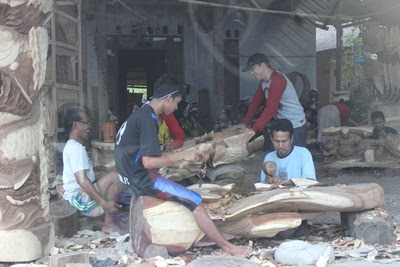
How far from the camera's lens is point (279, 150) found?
Result: 5.03 meters

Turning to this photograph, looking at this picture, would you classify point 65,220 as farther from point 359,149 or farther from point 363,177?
point 359,149

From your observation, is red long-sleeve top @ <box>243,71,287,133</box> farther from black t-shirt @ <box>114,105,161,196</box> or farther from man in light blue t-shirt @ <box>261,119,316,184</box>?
black t-shirt @ <box>114,105,161,196</box>

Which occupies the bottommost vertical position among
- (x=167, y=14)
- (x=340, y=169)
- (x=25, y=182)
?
(x=340, y=169)

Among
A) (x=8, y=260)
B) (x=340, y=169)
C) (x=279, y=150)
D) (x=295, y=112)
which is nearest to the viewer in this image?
(x=8, y=260)

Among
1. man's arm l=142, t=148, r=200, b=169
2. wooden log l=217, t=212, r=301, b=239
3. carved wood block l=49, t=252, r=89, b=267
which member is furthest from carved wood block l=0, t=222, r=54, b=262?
wooden log l=217, t=212, r=301, b=239

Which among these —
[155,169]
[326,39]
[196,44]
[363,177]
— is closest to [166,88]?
[155,169]

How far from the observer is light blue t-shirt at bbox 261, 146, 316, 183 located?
4.97 meters

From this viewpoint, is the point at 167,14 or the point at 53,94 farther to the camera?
the point at 167,14

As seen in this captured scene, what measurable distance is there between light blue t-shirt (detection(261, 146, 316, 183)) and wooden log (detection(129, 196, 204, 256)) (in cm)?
111

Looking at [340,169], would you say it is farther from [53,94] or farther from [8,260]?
[8,260]

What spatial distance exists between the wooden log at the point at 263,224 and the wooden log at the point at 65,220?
4.93 feet

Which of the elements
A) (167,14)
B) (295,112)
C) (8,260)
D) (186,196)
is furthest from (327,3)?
(8,260)

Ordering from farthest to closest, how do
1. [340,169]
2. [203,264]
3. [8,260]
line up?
[340,169], [8,260], [203,264]

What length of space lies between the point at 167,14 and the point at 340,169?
519cm
